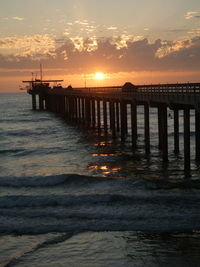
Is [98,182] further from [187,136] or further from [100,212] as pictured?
[100,212]

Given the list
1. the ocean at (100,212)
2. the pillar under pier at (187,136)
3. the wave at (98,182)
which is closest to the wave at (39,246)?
the ocean at (100,212)

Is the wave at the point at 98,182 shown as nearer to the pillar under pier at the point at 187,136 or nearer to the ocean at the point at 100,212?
the ocean at the point at 100,212

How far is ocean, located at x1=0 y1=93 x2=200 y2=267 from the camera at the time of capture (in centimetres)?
1309

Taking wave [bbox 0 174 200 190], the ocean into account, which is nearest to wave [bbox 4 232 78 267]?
the ocean

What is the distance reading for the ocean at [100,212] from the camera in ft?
42.9

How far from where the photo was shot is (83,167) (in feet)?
91.7

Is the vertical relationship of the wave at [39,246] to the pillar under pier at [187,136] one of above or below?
below

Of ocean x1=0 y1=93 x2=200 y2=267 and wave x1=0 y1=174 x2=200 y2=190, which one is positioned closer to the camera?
ocean x1=0 y1=93 x2=200 y2=267

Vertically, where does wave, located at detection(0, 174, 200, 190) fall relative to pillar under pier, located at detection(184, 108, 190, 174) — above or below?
below

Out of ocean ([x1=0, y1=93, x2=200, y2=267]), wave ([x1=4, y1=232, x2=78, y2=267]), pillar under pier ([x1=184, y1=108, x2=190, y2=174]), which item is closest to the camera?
wave ([x1=4, y1=232, x2=78, y2=267])

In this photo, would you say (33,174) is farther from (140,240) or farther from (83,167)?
(140,240)

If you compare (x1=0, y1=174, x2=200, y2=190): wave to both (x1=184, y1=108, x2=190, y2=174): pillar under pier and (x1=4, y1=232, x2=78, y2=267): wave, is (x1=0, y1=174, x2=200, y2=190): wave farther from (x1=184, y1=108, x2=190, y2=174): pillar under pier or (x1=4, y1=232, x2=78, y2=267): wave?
(x1=4, y1=232, x2=78, y2=267): wave

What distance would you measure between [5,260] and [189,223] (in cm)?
671

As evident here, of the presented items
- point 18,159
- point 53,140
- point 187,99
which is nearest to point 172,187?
point 187,99
